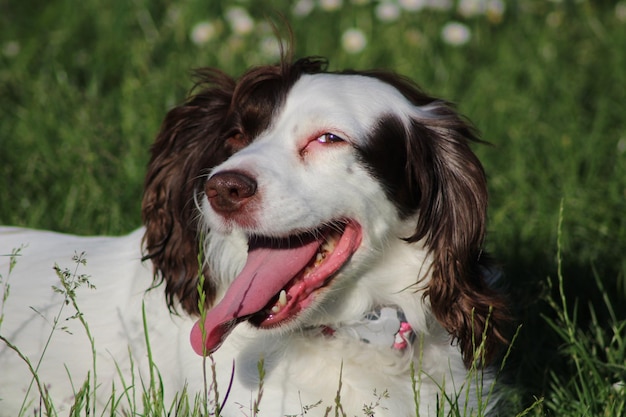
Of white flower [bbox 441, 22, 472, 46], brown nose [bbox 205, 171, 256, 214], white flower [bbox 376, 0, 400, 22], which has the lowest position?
white flower [bbox 441, 22, 472, 46]

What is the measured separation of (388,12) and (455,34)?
1.59 ft

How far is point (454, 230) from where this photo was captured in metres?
3.25

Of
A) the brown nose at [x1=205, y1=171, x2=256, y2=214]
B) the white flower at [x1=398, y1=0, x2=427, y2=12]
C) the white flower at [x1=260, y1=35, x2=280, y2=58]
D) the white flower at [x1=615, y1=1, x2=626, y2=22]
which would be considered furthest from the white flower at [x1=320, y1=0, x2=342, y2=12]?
the brown nose at [x1=205, y1=171, x2=256, y2=214]

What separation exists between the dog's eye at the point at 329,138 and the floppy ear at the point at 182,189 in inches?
15.4

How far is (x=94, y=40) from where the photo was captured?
705 cm

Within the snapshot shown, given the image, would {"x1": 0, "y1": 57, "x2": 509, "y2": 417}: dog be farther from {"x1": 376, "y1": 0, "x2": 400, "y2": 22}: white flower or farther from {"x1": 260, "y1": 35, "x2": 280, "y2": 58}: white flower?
{"x1": 376, "y1": 0, "x2": 400, "y2": 22}: white flower

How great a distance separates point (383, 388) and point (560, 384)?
35.0 inches

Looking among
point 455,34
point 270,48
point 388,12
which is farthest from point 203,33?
point 455,34

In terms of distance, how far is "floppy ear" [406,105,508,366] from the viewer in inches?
127

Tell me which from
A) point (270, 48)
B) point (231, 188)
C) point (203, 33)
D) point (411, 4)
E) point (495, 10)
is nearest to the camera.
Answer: point (231, 188)

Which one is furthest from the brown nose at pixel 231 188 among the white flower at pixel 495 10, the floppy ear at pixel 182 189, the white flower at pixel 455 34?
the white flower at pixel 495 10

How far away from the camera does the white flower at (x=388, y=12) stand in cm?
680

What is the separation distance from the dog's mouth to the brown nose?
0.80 feet

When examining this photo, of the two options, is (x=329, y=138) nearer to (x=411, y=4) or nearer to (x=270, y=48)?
(x=270, y=48)
